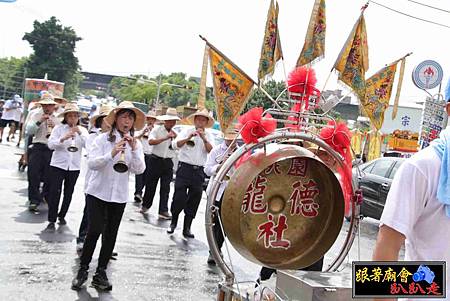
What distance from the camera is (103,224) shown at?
519 centimetres

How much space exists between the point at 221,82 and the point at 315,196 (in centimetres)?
92

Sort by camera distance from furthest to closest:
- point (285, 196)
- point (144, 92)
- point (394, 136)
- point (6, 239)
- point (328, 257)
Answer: point (144, 92) → point (394, 136) → point (328, 257) → point (6, 239) → point (285, 196)

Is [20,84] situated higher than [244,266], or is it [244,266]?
[20,84]

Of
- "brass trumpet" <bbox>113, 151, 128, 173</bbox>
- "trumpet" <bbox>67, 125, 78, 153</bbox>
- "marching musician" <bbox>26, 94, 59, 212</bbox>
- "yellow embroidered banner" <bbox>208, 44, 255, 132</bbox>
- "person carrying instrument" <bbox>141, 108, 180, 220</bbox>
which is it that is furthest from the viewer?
"person carrying instrument" <bbox>141, 108, 180, 220</bbox>

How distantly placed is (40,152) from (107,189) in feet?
12.4

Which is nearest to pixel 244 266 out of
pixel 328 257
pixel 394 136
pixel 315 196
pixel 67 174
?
pixel 328 257

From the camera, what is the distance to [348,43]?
11.6 feet

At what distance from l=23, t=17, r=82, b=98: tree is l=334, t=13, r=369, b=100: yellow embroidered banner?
4503cm

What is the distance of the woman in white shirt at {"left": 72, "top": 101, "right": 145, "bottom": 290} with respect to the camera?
16.9 feet

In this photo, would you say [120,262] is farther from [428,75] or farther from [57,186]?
Answer: [428,75]

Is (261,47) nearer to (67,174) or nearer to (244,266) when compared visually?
(244,266)

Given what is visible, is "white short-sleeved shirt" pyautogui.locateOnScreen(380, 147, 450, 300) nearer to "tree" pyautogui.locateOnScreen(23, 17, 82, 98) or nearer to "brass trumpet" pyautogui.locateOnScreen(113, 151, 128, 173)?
"brass trumpet" pyautogui.locateOnScreen(113, 151, 128, 173)

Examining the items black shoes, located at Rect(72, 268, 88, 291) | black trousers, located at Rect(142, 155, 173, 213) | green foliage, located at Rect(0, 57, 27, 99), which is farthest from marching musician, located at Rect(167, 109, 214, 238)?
green foliage, located at Rect(0, 57, 27, 99)

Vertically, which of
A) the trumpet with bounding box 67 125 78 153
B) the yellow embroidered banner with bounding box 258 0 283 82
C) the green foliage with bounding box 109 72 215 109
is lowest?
the trumpet with bounding box 67 125 78 153
